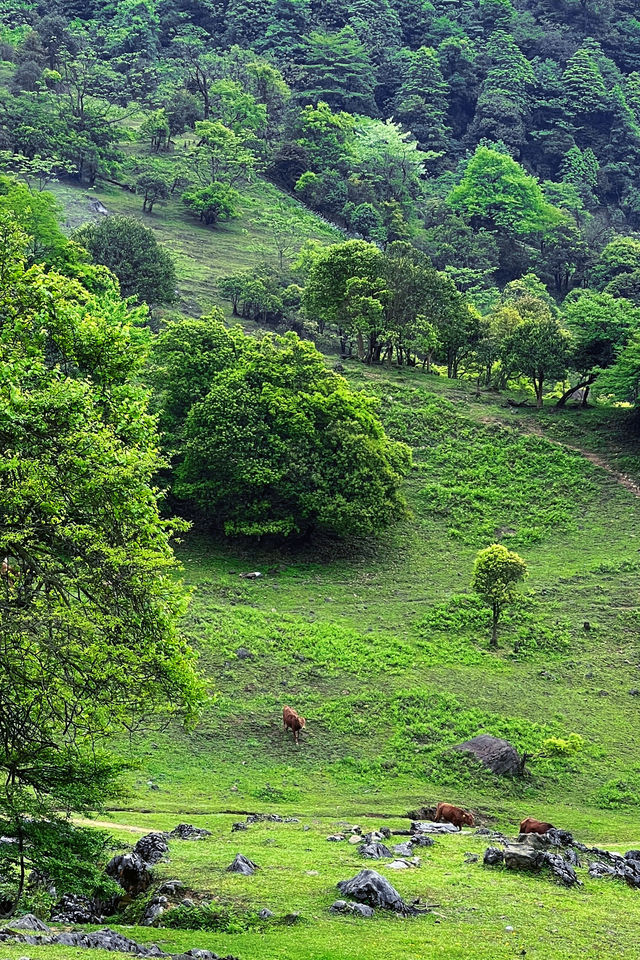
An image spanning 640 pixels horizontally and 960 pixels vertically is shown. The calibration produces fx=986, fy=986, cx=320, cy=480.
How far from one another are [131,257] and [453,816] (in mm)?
52486

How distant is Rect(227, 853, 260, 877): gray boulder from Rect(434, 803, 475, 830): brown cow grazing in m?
7.96

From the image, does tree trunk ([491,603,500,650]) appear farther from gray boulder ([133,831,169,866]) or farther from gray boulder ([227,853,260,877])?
gray boulder ([227,853,260,877])

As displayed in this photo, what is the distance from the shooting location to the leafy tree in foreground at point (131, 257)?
67250mm

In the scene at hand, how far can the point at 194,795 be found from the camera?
25453 mm

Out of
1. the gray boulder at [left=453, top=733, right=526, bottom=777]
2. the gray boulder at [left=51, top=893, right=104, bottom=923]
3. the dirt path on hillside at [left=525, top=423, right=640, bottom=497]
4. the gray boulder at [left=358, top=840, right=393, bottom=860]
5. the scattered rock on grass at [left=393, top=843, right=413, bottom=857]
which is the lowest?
the gray boulder at [left=453, top=733, right=526, bottom=777]

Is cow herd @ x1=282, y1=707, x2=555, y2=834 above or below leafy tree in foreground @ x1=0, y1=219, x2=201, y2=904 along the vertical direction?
below

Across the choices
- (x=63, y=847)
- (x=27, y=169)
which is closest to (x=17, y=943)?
(x=63, y=847)

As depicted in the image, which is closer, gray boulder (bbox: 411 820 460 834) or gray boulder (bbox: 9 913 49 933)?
gray boulder (bbox: 9 913 49 933)

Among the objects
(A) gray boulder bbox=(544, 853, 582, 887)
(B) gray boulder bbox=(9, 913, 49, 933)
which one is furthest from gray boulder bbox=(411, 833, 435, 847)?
(B) gray boulder bbox=(9, 913, 49, 933)

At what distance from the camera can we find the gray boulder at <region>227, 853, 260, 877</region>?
1661cm

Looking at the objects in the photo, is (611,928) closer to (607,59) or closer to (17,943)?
(17,943)

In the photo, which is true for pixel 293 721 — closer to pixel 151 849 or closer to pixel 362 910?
pixel 151 849

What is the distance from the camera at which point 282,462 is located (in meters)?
45.8

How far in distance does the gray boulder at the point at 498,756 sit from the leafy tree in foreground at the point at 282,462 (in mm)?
16707
